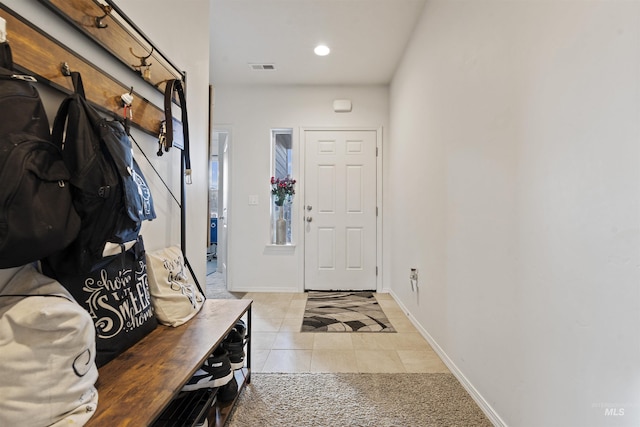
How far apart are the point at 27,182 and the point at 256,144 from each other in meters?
3.42

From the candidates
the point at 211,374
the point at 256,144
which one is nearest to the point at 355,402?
the point at 211,374

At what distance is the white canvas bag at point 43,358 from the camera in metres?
0.62

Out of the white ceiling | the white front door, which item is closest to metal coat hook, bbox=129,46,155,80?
the white ceiling

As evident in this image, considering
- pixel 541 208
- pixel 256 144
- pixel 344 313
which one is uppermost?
pixel 256 144

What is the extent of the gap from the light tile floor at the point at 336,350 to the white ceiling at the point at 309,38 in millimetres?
2540

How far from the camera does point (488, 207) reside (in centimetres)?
149

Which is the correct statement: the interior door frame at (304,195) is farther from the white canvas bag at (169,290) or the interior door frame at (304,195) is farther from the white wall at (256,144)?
the white canvas bag at (169,290)

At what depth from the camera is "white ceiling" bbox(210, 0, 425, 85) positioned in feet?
8.34

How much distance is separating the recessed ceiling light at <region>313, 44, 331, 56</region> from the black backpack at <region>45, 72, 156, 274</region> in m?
2.64

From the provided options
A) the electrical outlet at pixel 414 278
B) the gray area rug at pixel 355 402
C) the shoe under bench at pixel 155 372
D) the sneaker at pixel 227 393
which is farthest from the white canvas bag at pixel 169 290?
the electrical outlet at pixel 414 278

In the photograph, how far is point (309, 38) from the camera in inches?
117

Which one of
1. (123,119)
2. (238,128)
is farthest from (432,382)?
(238,128)

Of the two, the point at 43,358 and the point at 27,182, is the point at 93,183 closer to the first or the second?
the point at 27,182
